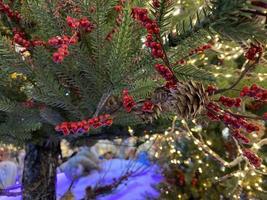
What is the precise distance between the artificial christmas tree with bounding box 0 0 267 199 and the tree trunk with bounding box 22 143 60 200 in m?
0.20

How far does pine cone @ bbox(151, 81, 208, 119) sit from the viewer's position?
73cm

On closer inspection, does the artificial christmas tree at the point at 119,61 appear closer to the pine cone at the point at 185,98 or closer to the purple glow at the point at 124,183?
the pine cone at the point at 185,98

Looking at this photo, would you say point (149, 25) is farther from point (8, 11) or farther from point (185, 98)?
point (8, 11)

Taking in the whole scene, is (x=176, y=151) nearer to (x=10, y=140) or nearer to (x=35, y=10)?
(x=10, y=140)

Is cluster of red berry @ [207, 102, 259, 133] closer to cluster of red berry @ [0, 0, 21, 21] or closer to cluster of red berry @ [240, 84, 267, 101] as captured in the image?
cluster of red berry @ [240, 84, 267, 101]

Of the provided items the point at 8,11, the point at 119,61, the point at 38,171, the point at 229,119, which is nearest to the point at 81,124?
the point at 119,61

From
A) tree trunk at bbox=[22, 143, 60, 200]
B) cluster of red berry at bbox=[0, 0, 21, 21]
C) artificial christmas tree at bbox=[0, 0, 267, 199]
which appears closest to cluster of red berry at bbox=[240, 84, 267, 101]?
artificial christmas tree at bbox=[0, 0, 267, 199]

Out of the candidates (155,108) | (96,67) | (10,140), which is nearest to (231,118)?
(155,108)

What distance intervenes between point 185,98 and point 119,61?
0.18 m

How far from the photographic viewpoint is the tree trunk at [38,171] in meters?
1.55

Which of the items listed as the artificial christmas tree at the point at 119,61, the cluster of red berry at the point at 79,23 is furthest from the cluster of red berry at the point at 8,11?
the cluster of red berry at the point at 79,23

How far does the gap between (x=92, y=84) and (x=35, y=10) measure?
10.3 inches

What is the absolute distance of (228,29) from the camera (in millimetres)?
568

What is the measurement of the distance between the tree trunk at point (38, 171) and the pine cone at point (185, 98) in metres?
0.93
